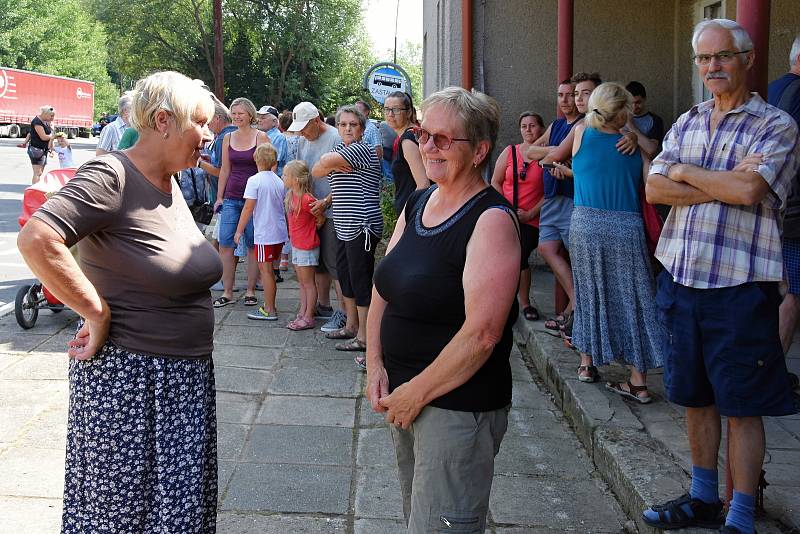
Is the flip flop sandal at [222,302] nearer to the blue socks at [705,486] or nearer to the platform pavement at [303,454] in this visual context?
the platform pavement at [303,454]

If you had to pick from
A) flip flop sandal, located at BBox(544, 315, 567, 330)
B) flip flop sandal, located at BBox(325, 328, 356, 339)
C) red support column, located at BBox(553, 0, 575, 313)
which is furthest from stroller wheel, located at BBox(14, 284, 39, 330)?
red support column, located at BBox(553, 0, 575, 313)

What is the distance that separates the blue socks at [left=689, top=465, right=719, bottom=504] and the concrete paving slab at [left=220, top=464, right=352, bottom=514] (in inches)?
60.7

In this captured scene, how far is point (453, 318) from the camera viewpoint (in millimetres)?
2678

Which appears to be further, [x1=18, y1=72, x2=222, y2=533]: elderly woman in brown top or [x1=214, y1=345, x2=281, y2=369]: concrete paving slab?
[x1=214, y1=345, x2=281, y2=369]: concrete paving slab

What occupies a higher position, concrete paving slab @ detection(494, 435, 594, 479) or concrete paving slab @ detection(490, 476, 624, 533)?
concrete paving slab @ detection(494, 435, 594, 479)

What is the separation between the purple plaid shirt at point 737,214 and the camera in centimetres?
319

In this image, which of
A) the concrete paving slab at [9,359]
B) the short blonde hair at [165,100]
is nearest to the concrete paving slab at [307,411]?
the concrete paving slab at [9,359]

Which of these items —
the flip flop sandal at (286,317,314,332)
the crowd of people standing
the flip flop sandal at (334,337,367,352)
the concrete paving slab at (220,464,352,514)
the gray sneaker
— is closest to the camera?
Answer: the crowd of people standing

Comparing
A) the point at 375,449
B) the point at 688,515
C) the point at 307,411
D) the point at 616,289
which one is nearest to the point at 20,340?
the point at 307,411

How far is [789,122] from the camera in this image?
3221mm

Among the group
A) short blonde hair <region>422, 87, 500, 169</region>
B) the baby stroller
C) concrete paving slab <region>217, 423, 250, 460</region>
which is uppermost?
short blonde hair <region>422, 87, 500, 169</region>

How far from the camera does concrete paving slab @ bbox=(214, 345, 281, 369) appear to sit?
6555mm

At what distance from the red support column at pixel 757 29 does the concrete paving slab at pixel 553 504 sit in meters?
1.96

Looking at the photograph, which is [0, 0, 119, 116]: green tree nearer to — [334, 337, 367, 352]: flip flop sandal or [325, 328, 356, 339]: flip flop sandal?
[325, 328, 356, 339]: flip flop sandal
